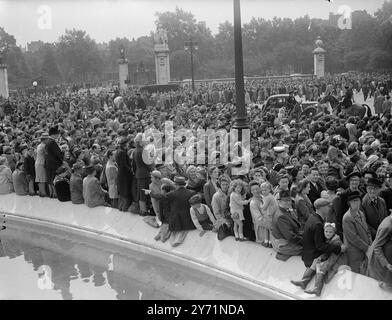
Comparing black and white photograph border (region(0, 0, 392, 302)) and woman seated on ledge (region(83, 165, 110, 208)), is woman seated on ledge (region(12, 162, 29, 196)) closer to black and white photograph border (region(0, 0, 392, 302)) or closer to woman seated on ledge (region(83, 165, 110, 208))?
black and white photograph border (region(0, 0, 392, 302))

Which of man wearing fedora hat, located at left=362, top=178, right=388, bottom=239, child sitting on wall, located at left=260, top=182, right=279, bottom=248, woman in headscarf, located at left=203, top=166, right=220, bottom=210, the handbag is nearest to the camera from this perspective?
man wearing fedora hat, located at left=362, top=178, right=388, bottom=239

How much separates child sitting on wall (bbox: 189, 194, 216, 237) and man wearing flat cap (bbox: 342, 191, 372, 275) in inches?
111

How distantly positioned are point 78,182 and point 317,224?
643 centimetres

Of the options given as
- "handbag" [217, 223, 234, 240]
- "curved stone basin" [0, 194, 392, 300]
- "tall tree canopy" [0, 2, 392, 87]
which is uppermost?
"tall tree canopy" [0, 2, 392, 87]

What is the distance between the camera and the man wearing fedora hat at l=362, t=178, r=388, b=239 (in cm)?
794

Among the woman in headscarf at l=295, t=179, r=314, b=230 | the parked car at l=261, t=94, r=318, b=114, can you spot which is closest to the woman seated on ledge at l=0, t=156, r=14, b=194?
the woman in headscarf at l=295, t=179, r=314, b=230

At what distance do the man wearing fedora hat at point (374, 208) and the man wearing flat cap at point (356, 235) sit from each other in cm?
39

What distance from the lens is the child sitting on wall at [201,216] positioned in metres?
9.86

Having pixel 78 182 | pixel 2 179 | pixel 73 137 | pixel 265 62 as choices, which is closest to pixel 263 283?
pixel 78 182

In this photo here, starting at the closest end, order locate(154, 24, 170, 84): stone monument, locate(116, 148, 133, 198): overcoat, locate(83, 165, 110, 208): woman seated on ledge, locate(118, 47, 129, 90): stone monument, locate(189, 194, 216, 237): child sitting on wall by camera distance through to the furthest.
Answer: locate(189, 194, 216, 237): child sitting on wall < locate(116, 148, 133, 198): overcoat < locate(83, 165, 110, 208): woman seated on ledge < locate(154, 24, 170, 84): stone monument < locate(118, 47, 129, 90): stone monument

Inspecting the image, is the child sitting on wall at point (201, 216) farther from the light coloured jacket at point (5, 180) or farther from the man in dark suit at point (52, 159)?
the light coloured jacket at point (5, 180)

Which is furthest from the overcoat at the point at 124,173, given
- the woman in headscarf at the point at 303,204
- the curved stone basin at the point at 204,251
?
the woman in headscarf at the point at 303,204

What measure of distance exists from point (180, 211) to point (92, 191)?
9.47 ft

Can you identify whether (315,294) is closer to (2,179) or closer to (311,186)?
(311,186)
